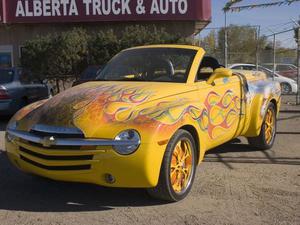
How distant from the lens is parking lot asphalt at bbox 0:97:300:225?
4.92 metres

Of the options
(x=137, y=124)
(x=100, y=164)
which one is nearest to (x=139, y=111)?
(x=137, y=124)

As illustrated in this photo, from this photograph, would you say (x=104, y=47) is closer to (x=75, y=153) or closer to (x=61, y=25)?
(x=61, y=25)

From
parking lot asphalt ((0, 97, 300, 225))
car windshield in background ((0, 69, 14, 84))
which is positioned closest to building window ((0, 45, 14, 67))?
car windshield in background ((0, 69, 14, 84))

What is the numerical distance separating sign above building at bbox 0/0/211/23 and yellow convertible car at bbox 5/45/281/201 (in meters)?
14.8

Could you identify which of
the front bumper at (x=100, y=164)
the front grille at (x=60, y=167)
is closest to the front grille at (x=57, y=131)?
the front bumper at (x=100, y=164)

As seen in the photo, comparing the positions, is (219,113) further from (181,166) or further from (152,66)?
(181,166)

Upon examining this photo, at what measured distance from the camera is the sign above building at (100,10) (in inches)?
844

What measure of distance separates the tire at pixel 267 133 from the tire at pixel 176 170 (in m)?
2.51

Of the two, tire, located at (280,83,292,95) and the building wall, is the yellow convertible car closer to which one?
tire, located at (280,83,292,95)

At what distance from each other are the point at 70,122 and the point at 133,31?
15.6 metres

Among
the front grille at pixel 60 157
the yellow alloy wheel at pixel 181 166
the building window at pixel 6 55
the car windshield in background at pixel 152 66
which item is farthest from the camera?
the building window at pixel 6 55

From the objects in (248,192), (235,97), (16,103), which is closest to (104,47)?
(16,103)

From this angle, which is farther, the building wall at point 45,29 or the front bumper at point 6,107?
the building wall at point 45,29

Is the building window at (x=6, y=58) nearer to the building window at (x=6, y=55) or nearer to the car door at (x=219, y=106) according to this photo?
the building window at (x=6, y=55)
